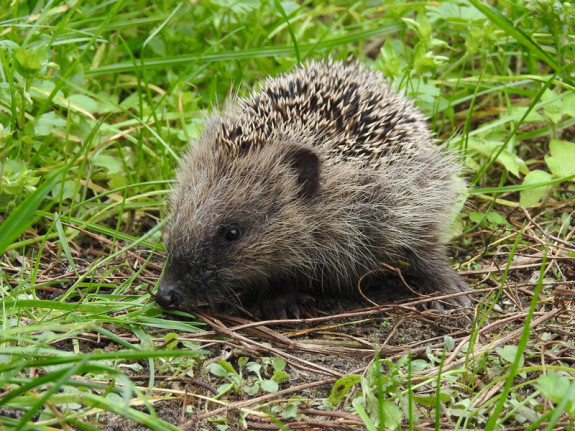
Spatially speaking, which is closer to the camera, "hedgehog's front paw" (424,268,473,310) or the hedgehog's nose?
the hedgehog's nose

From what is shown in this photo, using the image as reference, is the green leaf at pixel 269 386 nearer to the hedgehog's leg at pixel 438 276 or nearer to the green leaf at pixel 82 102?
the hedgehog's leg at pixel 438 276

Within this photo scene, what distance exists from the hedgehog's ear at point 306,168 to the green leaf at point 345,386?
1606 mm

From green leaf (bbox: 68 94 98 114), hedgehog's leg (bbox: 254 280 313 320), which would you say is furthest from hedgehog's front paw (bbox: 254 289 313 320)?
green leaf (bbox: 68 94 98 114)

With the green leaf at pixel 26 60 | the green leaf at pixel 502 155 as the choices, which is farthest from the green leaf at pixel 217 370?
the green leaf at pixel 502 155

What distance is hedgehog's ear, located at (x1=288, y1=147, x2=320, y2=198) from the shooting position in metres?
4.71

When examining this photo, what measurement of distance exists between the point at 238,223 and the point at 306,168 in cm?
62

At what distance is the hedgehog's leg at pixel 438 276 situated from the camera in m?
4.97

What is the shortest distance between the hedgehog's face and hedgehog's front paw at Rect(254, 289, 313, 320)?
0.16m

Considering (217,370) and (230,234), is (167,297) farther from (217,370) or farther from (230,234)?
(217,370)

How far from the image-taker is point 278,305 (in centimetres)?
495

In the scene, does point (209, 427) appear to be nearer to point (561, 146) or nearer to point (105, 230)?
point (105, 230)

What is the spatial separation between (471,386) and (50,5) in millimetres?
4195

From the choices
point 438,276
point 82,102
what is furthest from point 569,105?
point 82,102

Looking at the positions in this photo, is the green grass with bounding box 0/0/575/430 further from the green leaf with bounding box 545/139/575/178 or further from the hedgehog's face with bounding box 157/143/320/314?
the hedgehog's face with bounding box 157/143/320/314
